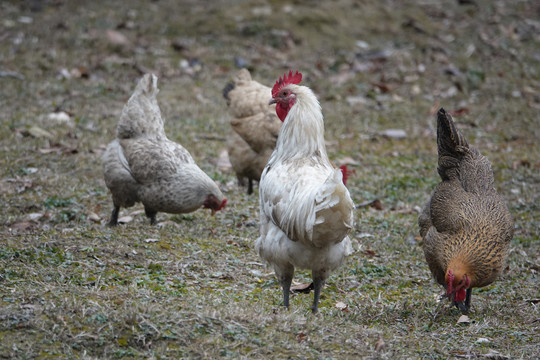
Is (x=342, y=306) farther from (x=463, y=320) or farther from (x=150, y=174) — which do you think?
(x=150, y=174)

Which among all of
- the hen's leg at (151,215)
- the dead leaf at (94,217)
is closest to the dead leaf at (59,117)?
the dead leaf at (94,217)

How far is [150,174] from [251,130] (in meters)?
1.55

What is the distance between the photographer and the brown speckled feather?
488 centimetres

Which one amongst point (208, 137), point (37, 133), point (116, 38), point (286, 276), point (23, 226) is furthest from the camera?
point (116, 38)

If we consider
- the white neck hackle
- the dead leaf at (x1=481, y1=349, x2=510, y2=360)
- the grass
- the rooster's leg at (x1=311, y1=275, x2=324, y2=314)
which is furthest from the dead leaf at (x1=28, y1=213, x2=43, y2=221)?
the dead leaf at (x1=481, y1=349, x2=510, y2=360)

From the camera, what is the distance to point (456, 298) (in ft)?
15.6

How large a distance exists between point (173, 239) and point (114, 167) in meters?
1.08

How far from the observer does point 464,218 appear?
5.10 m

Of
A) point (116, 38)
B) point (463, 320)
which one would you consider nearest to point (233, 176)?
point (463, 320)

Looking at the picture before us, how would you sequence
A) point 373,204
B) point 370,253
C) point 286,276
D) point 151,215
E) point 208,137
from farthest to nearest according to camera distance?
point 208,137 < point 373,204 < point 151,215 < point 370,253 < point 286,276

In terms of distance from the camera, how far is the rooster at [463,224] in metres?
4.80

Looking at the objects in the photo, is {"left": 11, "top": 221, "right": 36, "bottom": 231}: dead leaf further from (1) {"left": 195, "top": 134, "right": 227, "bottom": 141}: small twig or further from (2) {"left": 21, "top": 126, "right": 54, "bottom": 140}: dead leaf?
(1) {"left": 195, "top": 134, "right": 227, "bottom": 141}: small twig

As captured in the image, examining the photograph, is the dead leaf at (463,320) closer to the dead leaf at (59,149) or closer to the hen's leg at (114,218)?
the hen's leg at (114,218)

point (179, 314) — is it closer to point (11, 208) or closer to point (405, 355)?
point (405, 355)
